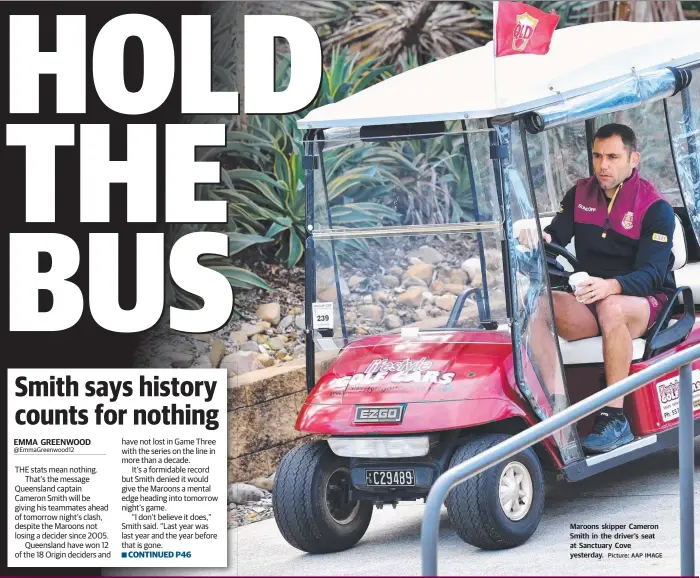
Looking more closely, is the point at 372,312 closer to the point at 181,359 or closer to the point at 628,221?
the point at 628,221

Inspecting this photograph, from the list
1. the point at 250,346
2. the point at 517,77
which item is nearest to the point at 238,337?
the point at 250,346

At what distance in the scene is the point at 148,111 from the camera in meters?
6.22

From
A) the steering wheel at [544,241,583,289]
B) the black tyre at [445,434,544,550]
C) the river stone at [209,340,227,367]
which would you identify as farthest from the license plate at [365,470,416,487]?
the river stone at [209,340,227,367]

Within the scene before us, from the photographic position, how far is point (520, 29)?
504 centimetres

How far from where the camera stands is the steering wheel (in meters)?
5.55

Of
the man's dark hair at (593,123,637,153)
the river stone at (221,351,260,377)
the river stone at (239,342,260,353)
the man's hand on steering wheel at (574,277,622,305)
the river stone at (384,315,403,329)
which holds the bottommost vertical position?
the river stone at (221,351,260,377)

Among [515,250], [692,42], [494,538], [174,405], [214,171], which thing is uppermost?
[692,42]

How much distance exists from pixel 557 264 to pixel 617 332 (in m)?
0.44

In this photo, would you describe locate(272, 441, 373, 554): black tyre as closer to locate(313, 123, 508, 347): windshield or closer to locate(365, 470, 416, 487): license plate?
locate(365, 470, 416, 487): license plate

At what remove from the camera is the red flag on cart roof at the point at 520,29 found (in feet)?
16.3

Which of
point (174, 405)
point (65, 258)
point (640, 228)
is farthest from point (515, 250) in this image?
point (65, 258)

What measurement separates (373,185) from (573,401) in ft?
3.71

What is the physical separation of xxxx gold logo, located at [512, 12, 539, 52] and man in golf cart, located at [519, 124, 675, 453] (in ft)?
2.11

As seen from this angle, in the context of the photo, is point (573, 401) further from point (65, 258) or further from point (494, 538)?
point (65, 258)
